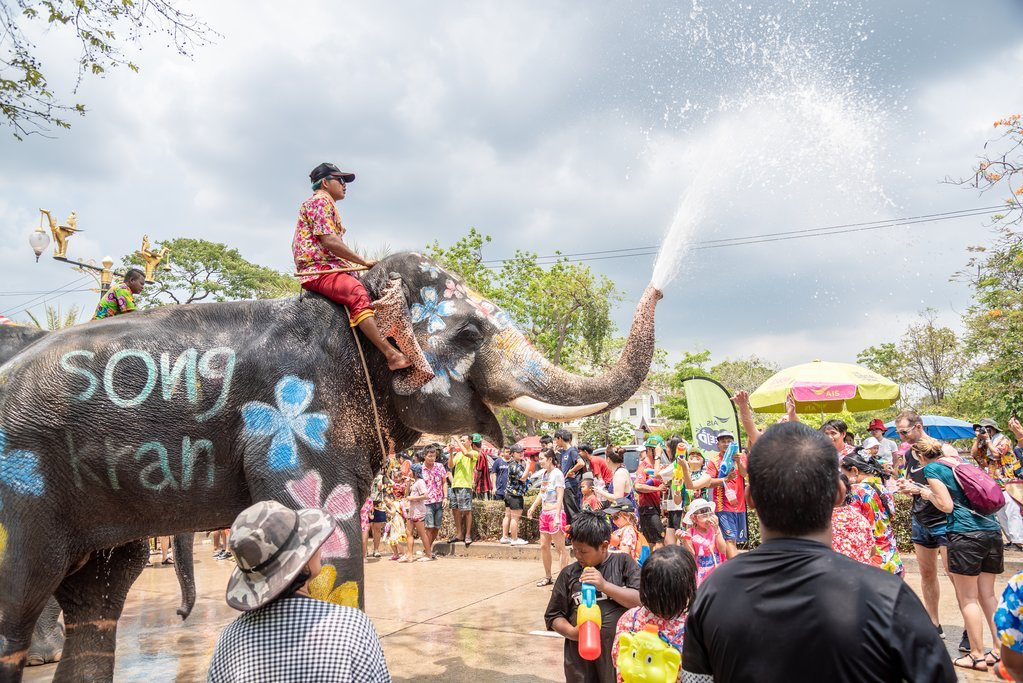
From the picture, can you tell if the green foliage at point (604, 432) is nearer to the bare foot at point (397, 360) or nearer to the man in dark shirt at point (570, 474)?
the man in dark shirt at point (570, 474)

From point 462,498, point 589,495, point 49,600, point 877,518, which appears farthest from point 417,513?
point 877,518

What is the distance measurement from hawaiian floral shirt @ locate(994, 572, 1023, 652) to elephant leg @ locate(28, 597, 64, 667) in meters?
6.10

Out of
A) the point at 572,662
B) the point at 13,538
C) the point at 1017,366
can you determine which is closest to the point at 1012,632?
the point at 572,662

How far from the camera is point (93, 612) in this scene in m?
4.23

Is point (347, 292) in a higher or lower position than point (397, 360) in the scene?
higher

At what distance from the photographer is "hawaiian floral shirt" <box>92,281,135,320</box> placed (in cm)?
491

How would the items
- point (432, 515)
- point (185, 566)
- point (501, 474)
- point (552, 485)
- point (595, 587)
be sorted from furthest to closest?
A: point (501, 474) → point (432, 515) → point (552, 485) → point (185, 566) → point (595, 587)

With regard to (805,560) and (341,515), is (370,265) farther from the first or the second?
(805,560)

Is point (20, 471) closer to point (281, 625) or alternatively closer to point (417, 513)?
point (281, 625)

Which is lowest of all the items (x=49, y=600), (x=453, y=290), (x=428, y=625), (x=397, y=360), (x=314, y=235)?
(x=428, y=625)

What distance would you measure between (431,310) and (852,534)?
331 cm

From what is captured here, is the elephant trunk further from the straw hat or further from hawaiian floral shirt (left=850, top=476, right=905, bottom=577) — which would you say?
hawaiian floral shirt (left=850, top=476, right=905, bottom=577)

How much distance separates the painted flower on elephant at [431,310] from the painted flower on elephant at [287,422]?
0.68 meters

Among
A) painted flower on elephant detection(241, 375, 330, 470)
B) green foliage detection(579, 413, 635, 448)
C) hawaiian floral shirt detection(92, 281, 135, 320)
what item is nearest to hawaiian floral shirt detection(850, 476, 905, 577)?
painted flower on elephant detection(241, 375, 330, 470)
